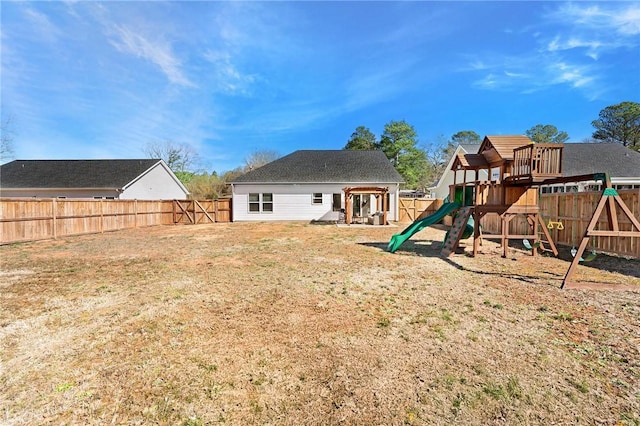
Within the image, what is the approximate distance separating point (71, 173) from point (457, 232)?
1161 inches

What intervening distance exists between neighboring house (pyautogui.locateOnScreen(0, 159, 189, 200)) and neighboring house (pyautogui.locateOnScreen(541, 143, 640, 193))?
2998 centimetres

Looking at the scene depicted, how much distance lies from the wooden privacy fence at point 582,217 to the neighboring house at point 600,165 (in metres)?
9.68

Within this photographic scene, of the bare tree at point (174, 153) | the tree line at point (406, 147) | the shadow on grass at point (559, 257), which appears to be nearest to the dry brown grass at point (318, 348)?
the shadow on grass at point (559, 257)

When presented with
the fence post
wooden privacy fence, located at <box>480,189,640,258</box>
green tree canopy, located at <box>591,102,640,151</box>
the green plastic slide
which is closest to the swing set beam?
wooden privacy fence, located at <box>480,189,640,258</box>

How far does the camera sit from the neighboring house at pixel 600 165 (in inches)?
692

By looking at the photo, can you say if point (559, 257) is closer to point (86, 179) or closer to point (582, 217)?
point (582, 217)

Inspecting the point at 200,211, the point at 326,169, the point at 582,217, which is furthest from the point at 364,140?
the point at 582,217

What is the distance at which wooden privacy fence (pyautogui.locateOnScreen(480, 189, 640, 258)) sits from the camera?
7.55 meters

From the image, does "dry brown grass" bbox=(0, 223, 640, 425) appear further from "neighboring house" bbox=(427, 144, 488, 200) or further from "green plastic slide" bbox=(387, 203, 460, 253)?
"neighboring house" bbox=(427, 144, 488, 200)

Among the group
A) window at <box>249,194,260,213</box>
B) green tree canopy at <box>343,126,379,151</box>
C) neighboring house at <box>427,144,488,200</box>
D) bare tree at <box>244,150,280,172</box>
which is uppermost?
green tree canopy at <box>343,126,379,151</box>

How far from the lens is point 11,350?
3.10 meters

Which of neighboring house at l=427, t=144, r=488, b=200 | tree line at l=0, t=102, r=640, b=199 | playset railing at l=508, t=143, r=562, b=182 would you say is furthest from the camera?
tree line at l=0, t=102, r=640, b=199

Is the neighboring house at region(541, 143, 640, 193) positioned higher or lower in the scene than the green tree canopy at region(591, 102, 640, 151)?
lower

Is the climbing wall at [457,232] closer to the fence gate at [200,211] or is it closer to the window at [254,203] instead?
the window at [254,203]
